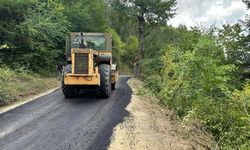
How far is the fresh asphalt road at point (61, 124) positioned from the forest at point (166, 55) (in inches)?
88.1

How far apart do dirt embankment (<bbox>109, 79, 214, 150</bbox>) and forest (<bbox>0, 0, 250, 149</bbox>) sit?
76cm

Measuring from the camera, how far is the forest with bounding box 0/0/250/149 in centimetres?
1427

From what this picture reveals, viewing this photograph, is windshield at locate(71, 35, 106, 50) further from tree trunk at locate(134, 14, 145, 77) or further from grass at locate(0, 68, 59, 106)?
tree trunk at locate(134, 14, 145, 77)

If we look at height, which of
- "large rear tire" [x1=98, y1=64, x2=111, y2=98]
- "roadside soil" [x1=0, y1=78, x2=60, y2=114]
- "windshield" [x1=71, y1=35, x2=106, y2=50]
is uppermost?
"windshield" [x1=71, y1=35, x2=106, y2=50]

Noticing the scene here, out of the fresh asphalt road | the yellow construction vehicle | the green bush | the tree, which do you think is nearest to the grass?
the fresh asphalt road

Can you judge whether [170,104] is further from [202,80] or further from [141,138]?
[141,138]

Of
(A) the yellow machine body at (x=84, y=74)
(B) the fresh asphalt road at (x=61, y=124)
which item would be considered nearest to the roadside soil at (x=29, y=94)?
(B) the fresh asphalt road at (x=61, y=124)

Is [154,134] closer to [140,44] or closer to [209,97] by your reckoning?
[209,97]

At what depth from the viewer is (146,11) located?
4262 centimetres

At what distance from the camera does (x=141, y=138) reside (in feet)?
33.0

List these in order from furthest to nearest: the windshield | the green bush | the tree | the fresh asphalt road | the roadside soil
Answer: the tree
the windshield
the roadside soil
the green bush
the fresh asphalt road

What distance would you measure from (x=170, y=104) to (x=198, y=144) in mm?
6310

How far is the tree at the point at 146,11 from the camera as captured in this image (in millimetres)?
41844

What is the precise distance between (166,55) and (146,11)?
2080 cm
